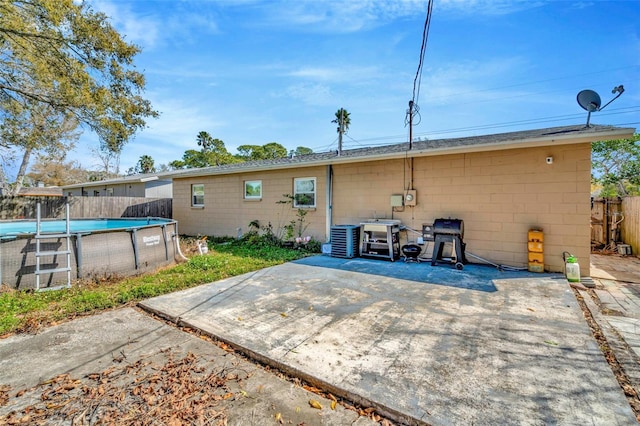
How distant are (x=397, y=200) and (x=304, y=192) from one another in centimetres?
304

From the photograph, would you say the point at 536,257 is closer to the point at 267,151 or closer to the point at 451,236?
the point at 451,236

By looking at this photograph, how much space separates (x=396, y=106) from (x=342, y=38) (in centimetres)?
245

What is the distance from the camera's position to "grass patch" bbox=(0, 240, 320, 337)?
11.3 ft

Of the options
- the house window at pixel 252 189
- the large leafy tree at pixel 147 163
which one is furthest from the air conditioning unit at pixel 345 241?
the large leafy tree at pixel 147 163

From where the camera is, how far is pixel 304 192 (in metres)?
8.87

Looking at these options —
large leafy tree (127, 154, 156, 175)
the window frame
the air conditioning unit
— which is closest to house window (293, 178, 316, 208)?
the window frame

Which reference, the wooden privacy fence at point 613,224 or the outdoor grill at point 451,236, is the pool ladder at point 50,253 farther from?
the wooden privacy fence at point 613,224

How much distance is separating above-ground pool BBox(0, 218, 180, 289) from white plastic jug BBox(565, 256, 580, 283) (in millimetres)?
7840

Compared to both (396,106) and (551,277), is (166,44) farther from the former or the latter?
(551,277)

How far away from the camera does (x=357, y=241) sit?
7.26m

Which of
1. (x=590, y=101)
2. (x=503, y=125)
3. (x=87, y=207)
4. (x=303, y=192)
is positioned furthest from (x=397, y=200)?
(x=87, y=207)

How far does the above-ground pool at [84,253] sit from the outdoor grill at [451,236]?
591 cm

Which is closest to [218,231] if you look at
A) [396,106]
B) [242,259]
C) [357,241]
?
[242,259]

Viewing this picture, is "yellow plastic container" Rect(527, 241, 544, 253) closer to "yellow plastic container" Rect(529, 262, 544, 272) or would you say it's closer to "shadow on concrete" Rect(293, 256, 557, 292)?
"yellow plastic container" Rect(529, 262, 544, 272)
